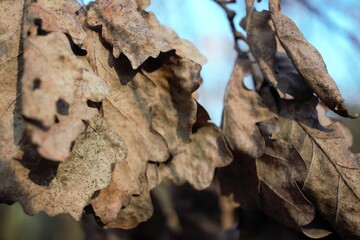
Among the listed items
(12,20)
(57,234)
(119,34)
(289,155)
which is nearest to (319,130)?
(289,155)

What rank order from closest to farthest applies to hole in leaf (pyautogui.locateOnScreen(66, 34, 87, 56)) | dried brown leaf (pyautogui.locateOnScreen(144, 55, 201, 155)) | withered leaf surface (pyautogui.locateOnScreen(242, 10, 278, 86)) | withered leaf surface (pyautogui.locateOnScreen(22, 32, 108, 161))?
1. withered leaf surface (pyautogui.locateOnScreen(22, 32, 108, 161))
2. hole in leaf (pyautogui.locateOnScreen(66, 34, 87, 56))
3. dried brown leaf (pyautogui.locateOnScreen(144, 55, 201, 155))
4. withered leaf surface (pyautogui.locateOnScreen(242, 10, 278, 86))

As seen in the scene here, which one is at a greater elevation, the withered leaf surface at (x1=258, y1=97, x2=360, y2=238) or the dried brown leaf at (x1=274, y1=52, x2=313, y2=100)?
the dried brown leaf at (x1=274, y1=52, x2=313, y2=100)

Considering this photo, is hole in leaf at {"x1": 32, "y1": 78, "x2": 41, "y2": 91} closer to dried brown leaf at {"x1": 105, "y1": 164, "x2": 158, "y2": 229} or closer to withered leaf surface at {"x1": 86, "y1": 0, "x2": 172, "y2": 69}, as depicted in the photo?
withered leaf surface at {"x1": 86, "y1": 0, "x2": 172, "y2": 69}

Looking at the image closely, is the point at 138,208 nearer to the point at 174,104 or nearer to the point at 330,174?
the point at 174,104

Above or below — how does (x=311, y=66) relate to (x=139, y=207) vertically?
above

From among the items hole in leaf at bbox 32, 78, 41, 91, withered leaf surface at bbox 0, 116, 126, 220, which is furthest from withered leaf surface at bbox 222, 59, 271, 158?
hole in leaf at bbox 32, 78, 41, 91

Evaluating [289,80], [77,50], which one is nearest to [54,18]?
[77,50]
